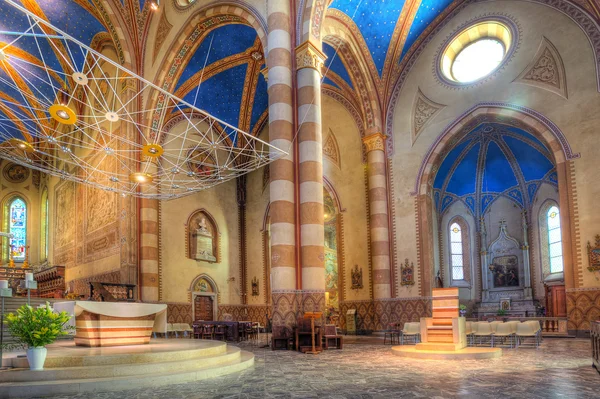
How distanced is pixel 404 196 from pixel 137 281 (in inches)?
424

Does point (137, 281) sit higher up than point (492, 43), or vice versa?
point (492, 43)

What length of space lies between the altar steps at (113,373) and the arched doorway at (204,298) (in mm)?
12538

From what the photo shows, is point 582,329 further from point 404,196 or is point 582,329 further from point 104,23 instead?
point 104,23

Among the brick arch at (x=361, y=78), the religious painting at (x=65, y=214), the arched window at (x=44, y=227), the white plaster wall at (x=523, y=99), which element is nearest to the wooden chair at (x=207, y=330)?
the white plaster wall at (x=523, y=99)

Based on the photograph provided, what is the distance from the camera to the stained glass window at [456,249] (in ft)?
80.5

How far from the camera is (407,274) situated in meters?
18.1

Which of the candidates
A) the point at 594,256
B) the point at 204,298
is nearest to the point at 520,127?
the point at 594,256

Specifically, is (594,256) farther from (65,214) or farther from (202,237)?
(65,214)

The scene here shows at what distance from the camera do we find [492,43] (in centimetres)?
1842

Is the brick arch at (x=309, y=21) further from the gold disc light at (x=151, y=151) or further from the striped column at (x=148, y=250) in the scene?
the striped column at (x=148, y=250)

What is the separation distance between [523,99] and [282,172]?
9.29 metres

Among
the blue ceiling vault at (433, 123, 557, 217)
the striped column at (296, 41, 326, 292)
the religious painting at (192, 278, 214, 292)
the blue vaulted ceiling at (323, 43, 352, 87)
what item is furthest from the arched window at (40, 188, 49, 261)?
the blue ceiling vault at (433, 123, 557, 217)

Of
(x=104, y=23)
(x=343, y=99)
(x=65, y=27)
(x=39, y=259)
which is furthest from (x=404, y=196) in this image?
(x=39, y=259)

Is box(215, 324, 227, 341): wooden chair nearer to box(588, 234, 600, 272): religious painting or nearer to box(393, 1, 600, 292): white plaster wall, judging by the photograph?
box(393, 1, 600, 292): white plaster wall
